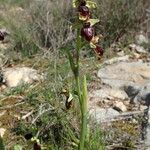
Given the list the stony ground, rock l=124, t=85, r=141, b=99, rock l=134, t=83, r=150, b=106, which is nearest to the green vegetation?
the stony ground

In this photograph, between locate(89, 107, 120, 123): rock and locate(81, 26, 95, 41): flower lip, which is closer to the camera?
locate(81, 26, 95, 41): flower lip

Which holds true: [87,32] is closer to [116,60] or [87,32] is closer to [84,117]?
[84,117]

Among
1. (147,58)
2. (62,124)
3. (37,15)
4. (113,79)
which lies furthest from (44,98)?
(37,15)

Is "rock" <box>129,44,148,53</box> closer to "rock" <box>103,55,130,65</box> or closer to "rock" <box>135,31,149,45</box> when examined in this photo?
"rock" <box>135,31,149,45</box>

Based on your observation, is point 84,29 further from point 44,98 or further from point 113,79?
point 113,79

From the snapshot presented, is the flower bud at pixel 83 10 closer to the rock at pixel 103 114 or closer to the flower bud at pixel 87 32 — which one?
the flower bud at pixel 87 32

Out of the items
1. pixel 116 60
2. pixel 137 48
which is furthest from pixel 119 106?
pixel 137 48

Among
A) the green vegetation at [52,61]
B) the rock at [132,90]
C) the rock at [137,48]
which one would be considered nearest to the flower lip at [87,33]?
the green vegetation at [52,61]
